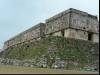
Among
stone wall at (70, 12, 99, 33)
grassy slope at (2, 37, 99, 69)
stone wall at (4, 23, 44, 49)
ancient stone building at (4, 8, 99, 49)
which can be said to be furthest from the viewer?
stone wall at (4, 23, 44, 49)

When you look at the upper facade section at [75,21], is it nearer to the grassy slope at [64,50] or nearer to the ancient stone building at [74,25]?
the ancient stone building at [74,25]

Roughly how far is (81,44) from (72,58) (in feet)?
11.1

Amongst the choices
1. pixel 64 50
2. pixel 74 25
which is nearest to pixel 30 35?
pixel 74 25

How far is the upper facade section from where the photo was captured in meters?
27.3

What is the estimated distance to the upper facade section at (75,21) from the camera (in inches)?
1073

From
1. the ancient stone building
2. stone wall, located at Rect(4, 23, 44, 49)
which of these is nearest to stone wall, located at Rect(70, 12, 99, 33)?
the ancient stone building

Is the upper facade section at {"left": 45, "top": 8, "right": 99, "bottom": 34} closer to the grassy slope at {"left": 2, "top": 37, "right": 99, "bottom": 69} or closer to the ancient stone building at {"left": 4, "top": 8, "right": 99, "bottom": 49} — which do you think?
Result: the ancient stone building at {"left": 4, "top": 8, "right": 99, "bottom": 49}

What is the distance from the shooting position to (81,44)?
75.5 ft

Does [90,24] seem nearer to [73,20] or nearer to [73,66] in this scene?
[73,20]

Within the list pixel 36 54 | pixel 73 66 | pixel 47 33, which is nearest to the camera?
pixel 73 66

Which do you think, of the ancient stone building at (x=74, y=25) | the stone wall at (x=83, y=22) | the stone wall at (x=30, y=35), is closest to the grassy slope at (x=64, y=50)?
the ancient stone building at (x=74, y=25)

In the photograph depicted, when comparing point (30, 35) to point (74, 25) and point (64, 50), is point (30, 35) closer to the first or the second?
point (74, 25)

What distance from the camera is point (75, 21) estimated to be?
27375 mm

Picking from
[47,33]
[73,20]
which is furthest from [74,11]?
[47,33]
